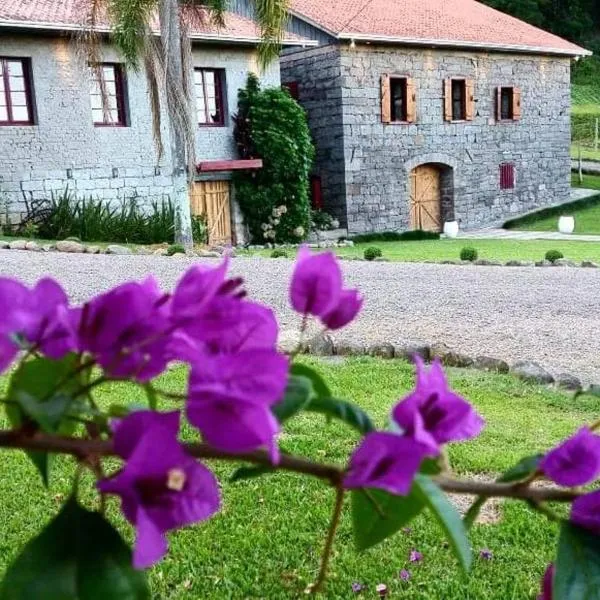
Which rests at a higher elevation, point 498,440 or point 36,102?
point 36,102

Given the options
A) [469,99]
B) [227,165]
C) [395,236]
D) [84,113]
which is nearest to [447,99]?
[469,99]

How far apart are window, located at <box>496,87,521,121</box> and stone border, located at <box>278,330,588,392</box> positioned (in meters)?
16.0

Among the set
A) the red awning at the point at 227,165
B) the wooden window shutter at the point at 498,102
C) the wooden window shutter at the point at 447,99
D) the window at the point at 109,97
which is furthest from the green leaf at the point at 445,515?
the wooden window shutter at the point at 498,102

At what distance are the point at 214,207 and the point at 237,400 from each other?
1594cm

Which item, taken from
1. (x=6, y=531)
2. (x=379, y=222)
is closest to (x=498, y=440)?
(x=6, y=531)

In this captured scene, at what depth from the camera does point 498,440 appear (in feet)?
12.8

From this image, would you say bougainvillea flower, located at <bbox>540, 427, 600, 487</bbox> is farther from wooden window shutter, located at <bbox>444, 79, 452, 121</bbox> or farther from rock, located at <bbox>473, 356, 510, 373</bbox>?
wooden window shutter, located at <bbox>444, 79, 452, 121</bbox>

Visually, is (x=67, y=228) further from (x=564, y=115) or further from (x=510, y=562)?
(x=564, y=115)

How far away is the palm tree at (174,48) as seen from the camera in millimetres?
12453

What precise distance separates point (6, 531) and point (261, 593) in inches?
39.0

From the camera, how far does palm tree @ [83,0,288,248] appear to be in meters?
12.5

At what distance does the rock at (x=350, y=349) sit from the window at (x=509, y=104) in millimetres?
15949

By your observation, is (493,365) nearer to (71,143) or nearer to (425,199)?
(71,143)

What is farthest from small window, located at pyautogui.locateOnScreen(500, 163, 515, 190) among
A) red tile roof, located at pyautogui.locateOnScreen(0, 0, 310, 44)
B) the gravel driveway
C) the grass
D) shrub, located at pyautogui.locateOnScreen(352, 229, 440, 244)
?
the grass
